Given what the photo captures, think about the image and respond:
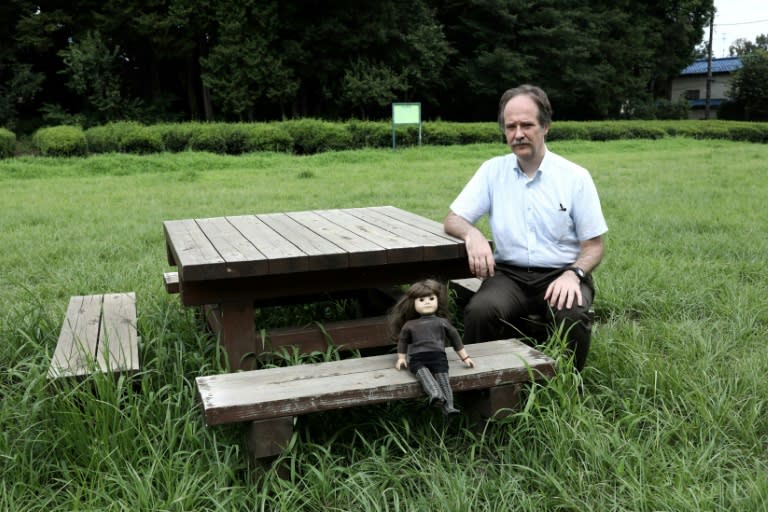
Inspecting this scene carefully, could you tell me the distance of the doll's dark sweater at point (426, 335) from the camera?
2500 millimetres

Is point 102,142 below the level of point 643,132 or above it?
above

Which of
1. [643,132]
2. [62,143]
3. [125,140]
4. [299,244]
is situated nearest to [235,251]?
[299,244]

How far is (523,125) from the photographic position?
10.7 feet

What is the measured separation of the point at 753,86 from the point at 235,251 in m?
45.7

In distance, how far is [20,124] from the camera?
2667 centimetres

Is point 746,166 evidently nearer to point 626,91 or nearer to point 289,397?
point 289,397

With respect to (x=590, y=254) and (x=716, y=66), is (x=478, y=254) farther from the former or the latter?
(x=716, y=66)

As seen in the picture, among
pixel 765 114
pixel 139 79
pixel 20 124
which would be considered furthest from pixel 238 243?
pixel 765 114

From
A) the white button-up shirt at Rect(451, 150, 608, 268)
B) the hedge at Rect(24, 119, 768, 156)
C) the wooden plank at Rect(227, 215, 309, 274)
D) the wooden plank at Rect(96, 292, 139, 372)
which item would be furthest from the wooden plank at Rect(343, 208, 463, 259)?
the hedge at Rect(24, 119, 768, 156)

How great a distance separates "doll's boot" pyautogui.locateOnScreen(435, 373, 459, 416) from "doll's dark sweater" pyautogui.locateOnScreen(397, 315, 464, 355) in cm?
10

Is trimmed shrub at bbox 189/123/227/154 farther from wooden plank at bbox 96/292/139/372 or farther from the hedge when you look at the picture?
wooden plank at bbox 96/292/139/372

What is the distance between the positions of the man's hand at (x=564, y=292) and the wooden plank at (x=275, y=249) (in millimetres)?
1066

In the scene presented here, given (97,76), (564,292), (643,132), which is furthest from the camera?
(643,132)

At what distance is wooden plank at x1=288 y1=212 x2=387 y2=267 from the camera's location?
9.84 feet
